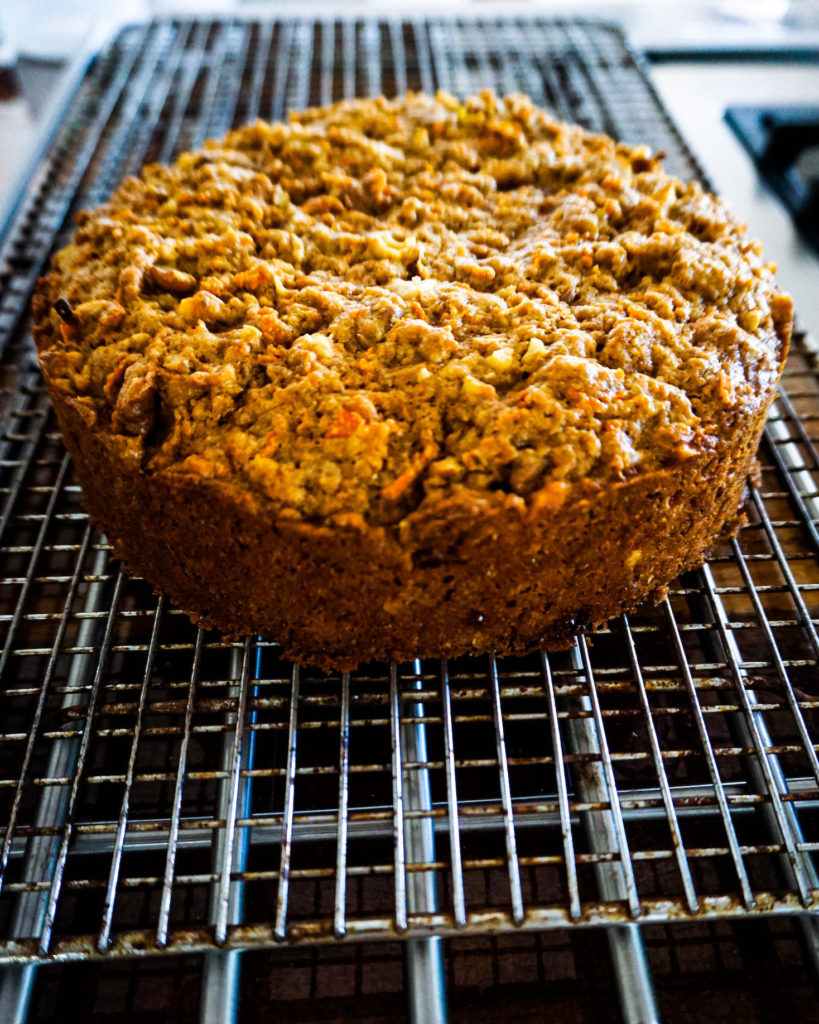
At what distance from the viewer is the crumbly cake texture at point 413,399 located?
41.9 inches

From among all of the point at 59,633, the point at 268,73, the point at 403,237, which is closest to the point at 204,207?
the point at 403,237

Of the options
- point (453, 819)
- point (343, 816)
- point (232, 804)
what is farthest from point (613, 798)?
point (232, 804)

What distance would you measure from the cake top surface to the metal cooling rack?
0.32 metres

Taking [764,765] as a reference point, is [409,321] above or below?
above

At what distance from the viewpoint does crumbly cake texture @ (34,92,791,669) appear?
106 centimetres

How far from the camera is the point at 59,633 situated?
124cm

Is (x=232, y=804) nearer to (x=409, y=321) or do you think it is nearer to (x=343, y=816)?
(x=343, y=816)

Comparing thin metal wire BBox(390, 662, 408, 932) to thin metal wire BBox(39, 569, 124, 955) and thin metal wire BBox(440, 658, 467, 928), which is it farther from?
thin metal wire BBox(39, 569, 124, 955)

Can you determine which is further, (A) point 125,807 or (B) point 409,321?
(B) point 409,321

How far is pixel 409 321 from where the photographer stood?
120cm

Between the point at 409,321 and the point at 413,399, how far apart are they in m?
0.16

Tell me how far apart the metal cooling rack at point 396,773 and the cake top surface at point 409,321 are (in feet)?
1.06

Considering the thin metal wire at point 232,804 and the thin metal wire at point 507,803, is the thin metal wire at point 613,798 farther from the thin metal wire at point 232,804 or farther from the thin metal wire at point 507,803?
the thin metal wire at point 232,804

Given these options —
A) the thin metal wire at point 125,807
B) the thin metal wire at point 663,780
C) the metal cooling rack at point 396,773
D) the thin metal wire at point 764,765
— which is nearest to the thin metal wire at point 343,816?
the metal cooling rack at point 396,773
